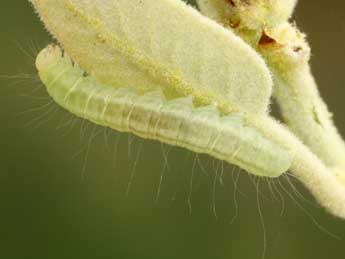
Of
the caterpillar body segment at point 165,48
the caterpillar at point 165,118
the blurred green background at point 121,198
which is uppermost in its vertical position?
the caterpillar body segment at point 165,48

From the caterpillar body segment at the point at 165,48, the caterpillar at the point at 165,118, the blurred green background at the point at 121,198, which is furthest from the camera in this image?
the blurred green background at the point at 121,198

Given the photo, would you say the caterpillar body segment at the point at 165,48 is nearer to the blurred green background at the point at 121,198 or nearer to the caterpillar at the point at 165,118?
the caterpillar at the point at 165,118

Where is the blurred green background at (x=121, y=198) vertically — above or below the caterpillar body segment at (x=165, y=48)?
below

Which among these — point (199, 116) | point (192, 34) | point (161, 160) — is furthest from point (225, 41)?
point (161, 160)

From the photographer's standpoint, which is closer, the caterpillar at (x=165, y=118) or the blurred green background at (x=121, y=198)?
the caterpillar at (x=165, y=118)

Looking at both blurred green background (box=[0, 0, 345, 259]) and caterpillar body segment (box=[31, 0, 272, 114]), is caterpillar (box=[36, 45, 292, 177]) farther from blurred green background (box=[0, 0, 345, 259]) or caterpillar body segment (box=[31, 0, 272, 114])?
blurred green background (box=[0, 0, 345, 259])

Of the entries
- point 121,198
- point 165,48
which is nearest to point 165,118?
point 165,48

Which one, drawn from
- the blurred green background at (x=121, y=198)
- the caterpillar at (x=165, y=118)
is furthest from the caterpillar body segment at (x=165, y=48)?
the blurred green background at (x=121, y=198)
